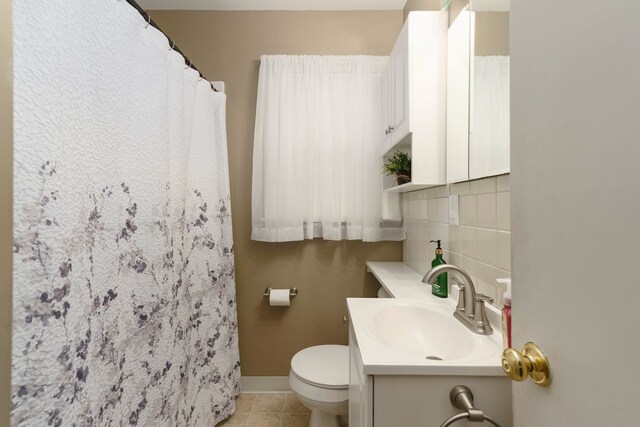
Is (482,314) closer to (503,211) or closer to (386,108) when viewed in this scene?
(503,211)

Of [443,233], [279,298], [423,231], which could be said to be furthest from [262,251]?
[443,233]

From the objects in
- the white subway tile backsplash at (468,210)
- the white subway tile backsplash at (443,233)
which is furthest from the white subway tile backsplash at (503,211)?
the white subway tile backsplash at (443,233)

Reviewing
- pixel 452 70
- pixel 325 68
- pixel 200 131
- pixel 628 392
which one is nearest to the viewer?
pixel 628 392

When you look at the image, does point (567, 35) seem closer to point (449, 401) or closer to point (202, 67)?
point (449, 401)

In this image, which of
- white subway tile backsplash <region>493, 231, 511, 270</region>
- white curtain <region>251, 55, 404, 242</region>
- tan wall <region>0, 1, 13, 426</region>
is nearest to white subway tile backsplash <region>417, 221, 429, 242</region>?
white curtain <region>251, 55, 404, 242</region>

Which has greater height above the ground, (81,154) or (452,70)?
(452,70)

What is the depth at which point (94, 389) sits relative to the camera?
2.32 ft

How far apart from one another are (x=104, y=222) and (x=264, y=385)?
1.62 m

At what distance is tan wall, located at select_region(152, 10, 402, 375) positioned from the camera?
6.03 ft

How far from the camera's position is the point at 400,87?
133 centimetres

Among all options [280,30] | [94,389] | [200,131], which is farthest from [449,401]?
[280,30]

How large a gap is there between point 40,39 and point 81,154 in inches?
9.7

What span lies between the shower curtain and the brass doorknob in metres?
0.92

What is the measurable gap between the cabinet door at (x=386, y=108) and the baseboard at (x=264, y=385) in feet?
5.61
